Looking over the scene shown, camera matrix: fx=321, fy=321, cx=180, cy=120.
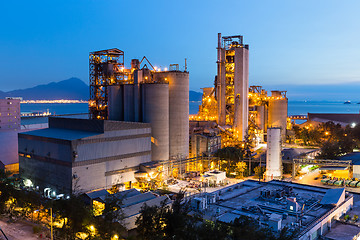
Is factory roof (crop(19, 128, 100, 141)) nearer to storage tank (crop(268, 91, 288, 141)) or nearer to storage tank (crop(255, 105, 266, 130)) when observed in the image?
storage tank (crop(255, 105, 266, 130))

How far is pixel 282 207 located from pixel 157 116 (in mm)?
24770

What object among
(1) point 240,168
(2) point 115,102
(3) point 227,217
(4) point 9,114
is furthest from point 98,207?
(4) point 9,114

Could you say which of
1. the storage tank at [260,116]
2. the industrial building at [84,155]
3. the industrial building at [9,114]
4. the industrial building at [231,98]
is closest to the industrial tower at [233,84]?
the industrial building at [231,98]

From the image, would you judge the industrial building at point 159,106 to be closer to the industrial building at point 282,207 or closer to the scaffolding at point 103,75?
the scaffolding at point 103,75

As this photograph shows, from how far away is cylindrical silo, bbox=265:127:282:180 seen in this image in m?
45.4

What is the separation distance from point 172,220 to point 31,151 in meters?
27.8

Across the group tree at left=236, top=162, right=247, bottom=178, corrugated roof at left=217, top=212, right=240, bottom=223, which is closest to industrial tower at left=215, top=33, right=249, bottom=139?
tree at left=236, top=162, right=247, bottom=178

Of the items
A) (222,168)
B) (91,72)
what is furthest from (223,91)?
(91,72)

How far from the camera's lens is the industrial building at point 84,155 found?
3585cm

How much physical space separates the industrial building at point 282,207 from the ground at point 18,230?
14.4 m

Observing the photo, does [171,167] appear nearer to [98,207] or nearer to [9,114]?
[98,207]

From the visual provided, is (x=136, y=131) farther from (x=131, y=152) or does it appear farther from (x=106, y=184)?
(x=106, y=184)

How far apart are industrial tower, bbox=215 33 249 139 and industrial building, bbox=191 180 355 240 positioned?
32222mm

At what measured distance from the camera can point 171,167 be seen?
151 feet
